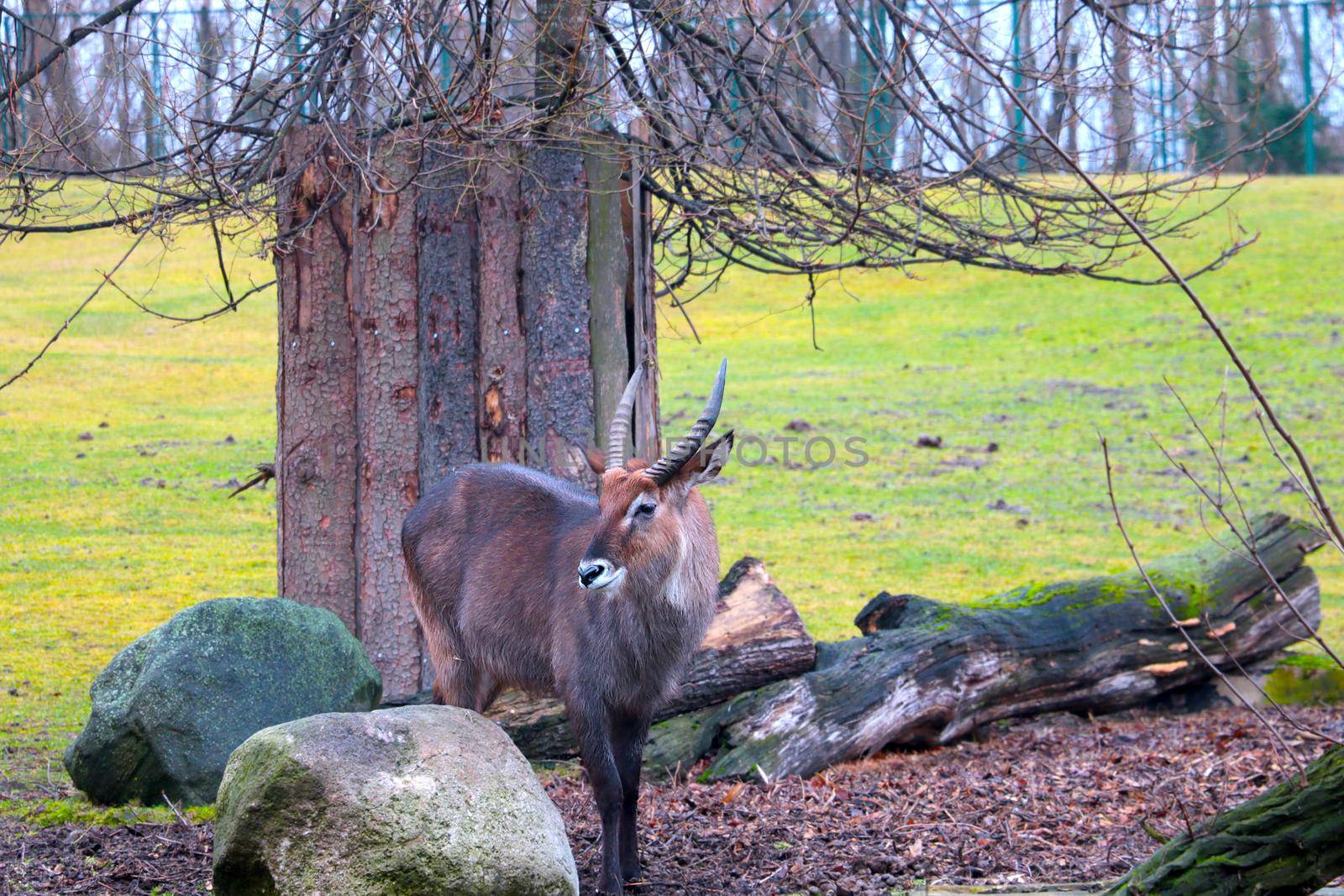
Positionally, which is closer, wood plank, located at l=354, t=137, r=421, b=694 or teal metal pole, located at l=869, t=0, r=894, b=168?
teal metal pole, located at l=869, t=0, r=894, b=168

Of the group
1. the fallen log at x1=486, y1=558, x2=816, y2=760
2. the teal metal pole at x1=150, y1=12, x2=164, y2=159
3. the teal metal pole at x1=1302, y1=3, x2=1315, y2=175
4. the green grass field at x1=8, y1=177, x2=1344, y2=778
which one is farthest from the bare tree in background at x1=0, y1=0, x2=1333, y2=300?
the teal metal pole at x1=1302, y1=3, x2=1315, y2=175

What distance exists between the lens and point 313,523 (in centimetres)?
712

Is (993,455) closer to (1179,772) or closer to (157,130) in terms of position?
(1179,772)

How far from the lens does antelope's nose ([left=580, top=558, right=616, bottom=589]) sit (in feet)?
16.3

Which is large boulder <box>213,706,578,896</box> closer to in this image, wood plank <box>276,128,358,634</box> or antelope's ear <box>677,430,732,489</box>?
antelope's ear <box>677,430,732,489</box>

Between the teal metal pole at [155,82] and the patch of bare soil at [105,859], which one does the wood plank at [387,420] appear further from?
the patch of bare soil at [105,859]

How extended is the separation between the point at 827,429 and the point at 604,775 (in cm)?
1296

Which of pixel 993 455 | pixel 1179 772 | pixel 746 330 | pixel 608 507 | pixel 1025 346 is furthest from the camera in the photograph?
pixel 746 330

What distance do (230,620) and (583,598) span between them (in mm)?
1858

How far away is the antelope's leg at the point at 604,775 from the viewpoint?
505 cm

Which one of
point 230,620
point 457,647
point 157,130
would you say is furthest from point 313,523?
point 157,130

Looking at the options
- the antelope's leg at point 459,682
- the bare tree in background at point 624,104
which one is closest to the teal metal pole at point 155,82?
the bare tree in background at point 624,104

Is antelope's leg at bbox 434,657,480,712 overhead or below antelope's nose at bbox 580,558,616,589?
below

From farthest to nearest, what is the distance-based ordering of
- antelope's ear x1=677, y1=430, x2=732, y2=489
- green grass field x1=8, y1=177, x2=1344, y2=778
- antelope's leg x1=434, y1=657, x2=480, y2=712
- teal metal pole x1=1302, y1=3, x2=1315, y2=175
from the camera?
teal metal pole x1=1302, y1=3, x2=1315, y2=175
green grass field x1=8, y1=177, x2=1344, y2=778
antelope's leg x1=434, y1=657, x2=480, y2=712
antelope's ear x1=677, y1=430, x2=732, y2=489
